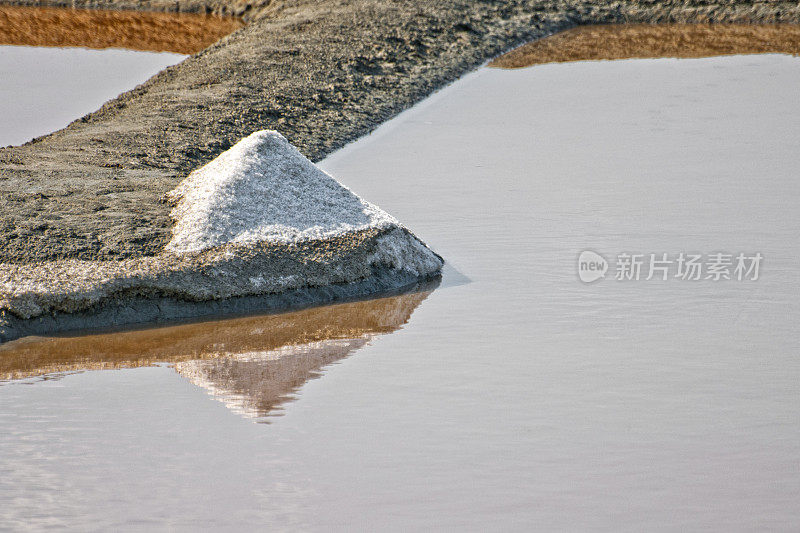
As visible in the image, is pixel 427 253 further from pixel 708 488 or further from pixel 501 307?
pixel 708 488

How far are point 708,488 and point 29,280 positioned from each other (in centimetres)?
261

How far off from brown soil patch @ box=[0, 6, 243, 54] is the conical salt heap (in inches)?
231

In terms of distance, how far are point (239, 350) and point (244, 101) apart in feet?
12.2

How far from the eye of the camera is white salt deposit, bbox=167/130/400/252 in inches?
171

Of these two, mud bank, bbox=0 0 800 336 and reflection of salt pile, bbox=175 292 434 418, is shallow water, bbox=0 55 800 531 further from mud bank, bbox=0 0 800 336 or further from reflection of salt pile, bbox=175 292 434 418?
mud bank, bbox=0 0 800 336

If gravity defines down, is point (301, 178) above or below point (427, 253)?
above

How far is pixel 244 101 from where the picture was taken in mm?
7230

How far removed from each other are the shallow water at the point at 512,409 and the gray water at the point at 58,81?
303 cm

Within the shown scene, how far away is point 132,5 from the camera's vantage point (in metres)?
12.8

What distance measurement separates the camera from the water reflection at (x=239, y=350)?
11.6ft

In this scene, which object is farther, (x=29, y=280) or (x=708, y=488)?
(x=29, y=280)

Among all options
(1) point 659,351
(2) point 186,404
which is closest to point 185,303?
(2) point 186,404

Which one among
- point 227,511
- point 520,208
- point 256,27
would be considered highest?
point 256,27

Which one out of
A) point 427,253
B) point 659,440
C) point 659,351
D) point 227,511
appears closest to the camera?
point 227,511
